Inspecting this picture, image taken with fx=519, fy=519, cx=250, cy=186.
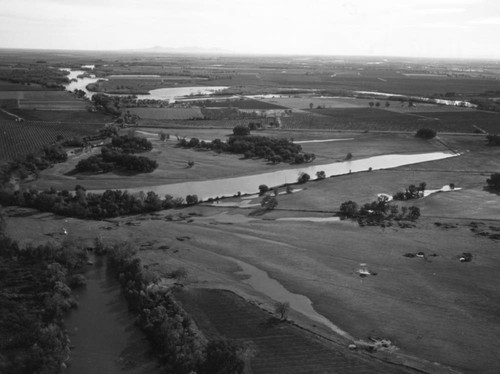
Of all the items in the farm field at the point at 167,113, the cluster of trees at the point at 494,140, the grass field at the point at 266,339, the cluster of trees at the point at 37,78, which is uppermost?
the cluster of trees at the point at 37,78

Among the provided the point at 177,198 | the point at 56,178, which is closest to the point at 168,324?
the point at 177,198

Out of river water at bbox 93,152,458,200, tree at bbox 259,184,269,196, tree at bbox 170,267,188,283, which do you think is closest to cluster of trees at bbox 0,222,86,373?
tree at bbox 170,267,188,283

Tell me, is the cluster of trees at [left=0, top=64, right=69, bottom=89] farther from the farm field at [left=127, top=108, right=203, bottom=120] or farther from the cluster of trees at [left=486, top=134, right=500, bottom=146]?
the cluster of trees at [left=486, top=134, right=500, bottom=146]

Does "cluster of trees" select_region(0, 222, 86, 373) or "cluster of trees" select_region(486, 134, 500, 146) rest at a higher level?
"cluster of trees" select_region(486, 134, 500, 146)

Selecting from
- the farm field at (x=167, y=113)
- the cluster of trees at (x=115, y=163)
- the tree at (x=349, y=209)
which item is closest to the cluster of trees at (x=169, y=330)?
the tree at (x=349, y=209)

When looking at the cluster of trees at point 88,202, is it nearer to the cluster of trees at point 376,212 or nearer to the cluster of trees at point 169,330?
the cluster of trees at point 169,330

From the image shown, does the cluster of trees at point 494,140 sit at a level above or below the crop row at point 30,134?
above
